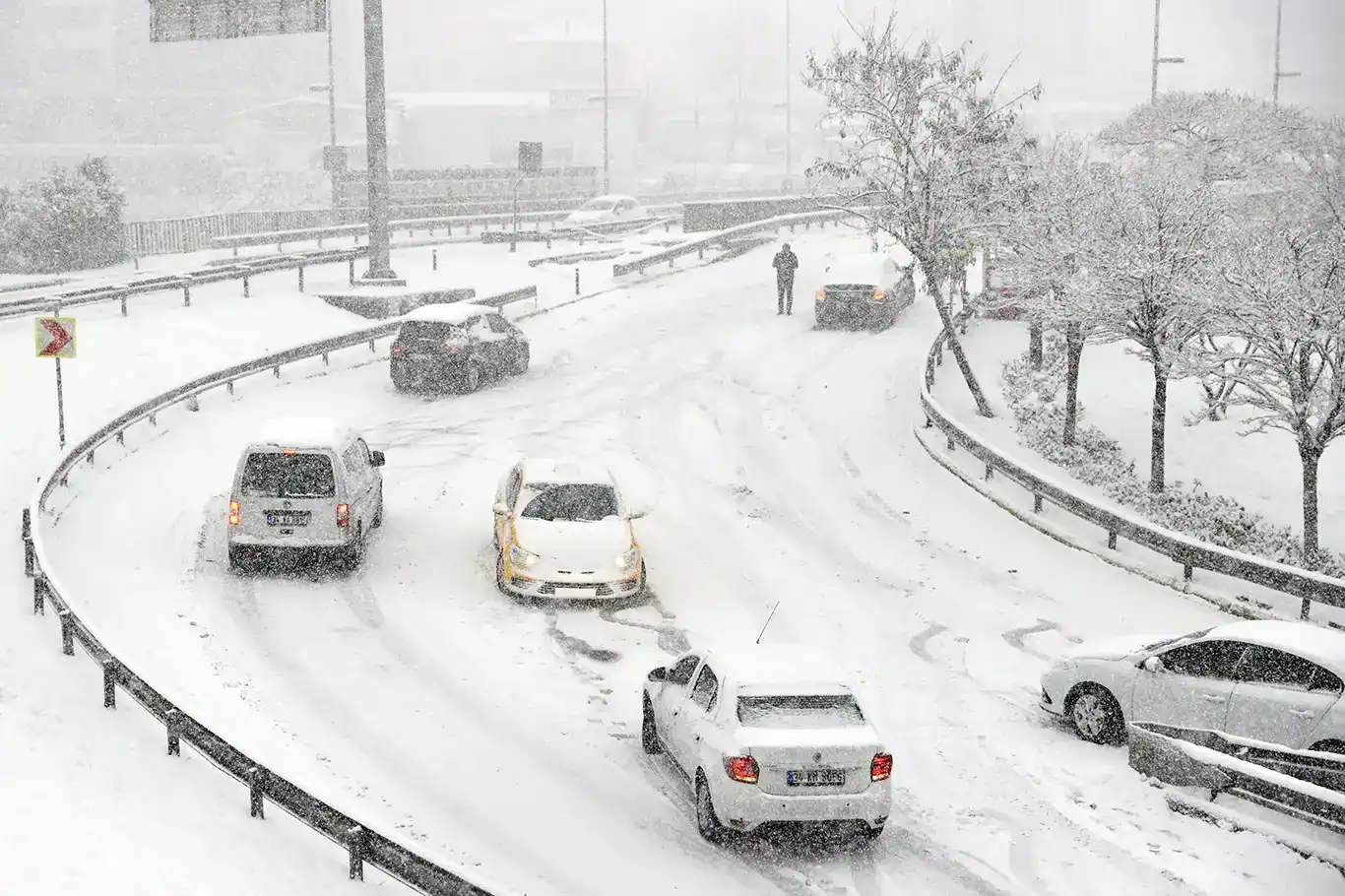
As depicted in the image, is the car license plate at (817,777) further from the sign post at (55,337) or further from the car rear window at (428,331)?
the car rear window at (428,331)

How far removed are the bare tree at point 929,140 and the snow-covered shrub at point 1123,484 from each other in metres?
3.69

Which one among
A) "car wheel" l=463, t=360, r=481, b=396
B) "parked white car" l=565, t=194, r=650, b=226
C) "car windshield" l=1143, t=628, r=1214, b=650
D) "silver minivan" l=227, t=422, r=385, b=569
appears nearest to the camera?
"car windshield" l=1143, t=628, r=1214, b=650

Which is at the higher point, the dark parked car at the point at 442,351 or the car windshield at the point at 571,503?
the dark parked car at the point at 442,351

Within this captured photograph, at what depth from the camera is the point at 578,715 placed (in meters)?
14.0

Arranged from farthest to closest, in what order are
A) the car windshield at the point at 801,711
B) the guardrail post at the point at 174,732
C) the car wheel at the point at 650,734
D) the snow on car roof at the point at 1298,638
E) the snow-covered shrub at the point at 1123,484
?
1. the snow-covered shrub at the point at 1123,484
2. the car wheel at the point at 650,734
3. the snow on car roof at the point at 1298,638
4. the guardrail post at the point at 174,732
5. the car windshield at the point at 801,711

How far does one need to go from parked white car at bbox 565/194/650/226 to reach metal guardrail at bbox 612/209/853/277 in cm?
700

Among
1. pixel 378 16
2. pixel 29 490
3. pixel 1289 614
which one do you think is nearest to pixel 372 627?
pixel 29 490

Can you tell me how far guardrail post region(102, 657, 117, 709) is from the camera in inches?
505

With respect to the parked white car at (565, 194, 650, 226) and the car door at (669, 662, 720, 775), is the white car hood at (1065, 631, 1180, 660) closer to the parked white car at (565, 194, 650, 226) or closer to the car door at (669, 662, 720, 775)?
the car door at (669, 662, 720, 775)

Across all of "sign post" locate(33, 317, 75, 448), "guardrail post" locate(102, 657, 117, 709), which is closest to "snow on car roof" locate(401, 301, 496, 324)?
"sign post" locate(33, 317, 75, 448)

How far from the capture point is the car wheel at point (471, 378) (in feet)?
95.6

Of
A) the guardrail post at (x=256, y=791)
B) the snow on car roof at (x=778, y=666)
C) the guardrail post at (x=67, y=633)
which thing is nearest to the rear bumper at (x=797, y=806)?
the snow on car roof at (x=778, y=666)

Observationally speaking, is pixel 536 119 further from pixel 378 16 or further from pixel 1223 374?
pixel 1223 374

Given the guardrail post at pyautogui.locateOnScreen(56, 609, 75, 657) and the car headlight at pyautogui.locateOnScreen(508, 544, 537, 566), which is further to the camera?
the car headlight at pyautogui.locateOnScreen(508, 544, 537, 566)
